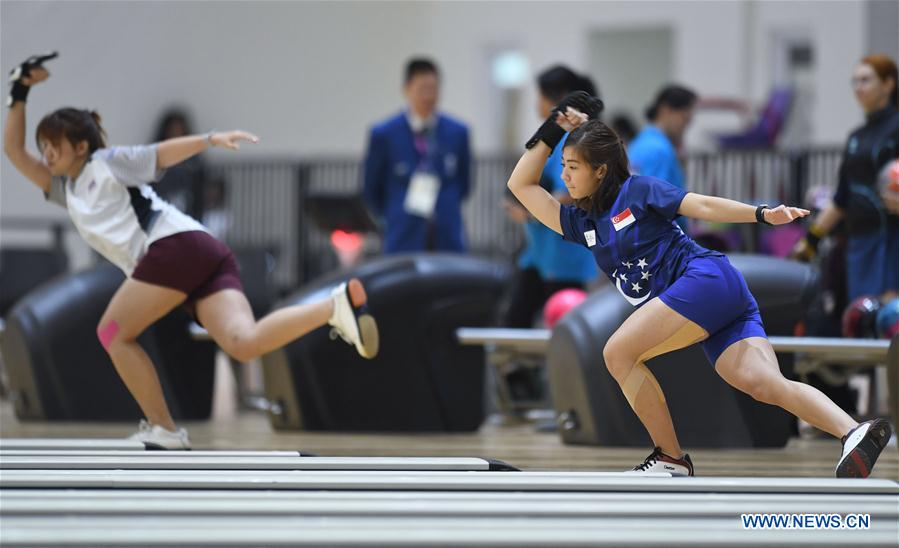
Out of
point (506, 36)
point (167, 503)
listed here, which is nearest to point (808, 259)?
point (167, 503)

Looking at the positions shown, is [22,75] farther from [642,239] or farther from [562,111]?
[642,239]

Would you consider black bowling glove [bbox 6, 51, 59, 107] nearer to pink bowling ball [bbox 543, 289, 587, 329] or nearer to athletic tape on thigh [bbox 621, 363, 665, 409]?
athletic tape on thigh [bbox 621, 363, 665, 409]

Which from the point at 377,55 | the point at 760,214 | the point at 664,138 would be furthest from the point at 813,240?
the point at 377,55

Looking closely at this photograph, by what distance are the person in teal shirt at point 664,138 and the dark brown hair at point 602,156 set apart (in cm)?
172

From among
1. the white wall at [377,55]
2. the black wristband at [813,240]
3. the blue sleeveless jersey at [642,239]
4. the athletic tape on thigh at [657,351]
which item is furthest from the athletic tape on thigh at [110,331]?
the white wall at [377,55]

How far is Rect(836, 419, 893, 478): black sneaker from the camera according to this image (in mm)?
3111

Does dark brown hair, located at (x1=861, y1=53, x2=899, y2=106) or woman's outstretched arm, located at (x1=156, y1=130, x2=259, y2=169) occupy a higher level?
dark brown hair, located at (x1=861, y1=53, x2=899, y2=106)

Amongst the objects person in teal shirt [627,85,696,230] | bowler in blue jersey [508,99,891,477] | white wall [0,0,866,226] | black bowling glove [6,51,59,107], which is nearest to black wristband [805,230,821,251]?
person in teal shirt [627,85,696,230]

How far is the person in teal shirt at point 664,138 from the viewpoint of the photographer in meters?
5.47

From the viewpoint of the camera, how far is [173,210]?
4605mm

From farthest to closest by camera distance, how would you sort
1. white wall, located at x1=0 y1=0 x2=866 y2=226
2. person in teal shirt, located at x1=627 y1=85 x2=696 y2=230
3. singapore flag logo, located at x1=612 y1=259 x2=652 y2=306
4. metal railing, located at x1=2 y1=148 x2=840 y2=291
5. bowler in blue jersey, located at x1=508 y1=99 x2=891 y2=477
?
white wall, located at x1=0 y1=0 x2=866 y2=226, metal railing, located at x1=2 y1=148 x2=840 y2=291, person in teal shirt, located at x1=627 y1=85 x2=696 y2=230, singapore flag logo, located at x1=612 y1=259 x2=652 y2=306, bowler in blue jersey, located at x1=508 y1=99 x2=891 y2=477

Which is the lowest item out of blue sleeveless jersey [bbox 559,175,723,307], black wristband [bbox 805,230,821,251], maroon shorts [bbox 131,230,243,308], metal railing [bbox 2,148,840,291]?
metal railing [bbox 2,148,840,291]

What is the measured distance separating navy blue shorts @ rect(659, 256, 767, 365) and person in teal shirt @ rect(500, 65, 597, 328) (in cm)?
226

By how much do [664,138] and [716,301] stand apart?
7.58ft
